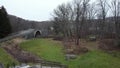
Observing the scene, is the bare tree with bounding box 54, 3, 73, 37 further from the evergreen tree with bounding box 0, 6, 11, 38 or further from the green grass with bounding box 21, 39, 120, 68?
the green grass with bounding box 21, 39, 120, 68

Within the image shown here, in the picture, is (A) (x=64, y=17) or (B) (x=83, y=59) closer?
(B) (x=83, y=59)

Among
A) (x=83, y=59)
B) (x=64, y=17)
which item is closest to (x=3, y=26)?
(x=64, y=17)

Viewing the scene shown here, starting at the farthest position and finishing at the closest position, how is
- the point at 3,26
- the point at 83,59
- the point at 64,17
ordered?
1. the point at 64,17
2. the point at 3,26
3. the point at 83,59

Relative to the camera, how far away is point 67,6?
2559 inches

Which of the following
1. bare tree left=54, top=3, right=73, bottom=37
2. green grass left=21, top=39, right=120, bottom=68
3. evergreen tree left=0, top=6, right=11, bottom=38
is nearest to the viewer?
green grass left=21, top=39, right=120, bottom=68

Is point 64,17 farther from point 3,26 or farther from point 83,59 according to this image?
point 83,59

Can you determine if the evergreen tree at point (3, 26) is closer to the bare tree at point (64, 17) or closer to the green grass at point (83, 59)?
the bare tree at point (64, 17)

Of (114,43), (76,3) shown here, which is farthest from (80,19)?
(114,43)

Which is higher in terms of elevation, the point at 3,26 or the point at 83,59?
the point at 3,26

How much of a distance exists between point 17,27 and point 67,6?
21277mm

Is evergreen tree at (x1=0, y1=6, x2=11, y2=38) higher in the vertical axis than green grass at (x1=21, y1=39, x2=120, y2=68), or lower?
higher

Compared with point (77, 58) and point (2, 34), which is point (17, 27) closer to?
point (2, 34)

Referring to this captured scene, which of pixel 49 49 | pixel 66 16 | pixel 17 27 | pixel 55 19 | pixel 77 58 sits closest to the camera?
pixel 77 58

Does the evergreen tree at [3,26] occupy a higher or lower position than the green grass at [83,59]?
higher
